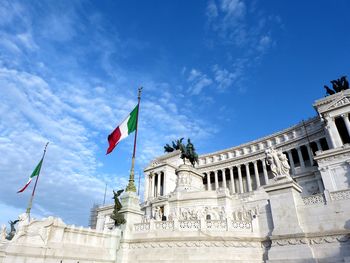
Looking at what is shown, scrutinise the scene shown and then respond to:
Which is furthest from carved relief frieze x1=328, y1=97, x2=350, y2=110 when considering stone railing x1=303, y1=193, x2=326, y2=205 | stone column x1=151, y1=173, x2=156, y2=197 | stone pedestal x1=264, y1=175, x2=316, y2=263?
stone column x1=151, y1=173, x2=156, y2=197

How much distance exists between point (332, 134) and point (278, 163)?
39.3 m

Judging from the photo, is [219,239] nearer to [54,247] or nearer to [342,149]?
[54,247]

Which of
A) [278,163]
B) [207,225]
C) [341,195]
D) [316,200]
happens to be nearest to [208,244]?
[207,225]

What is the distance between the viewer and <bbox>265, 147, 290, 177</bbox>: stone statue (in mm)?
17219

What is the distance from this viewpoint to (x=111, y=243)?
17.5m

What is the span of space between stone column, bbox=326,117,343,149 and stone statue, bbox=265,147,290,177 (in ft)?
124

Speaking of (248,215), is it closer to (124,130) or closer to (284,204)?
(284,204)

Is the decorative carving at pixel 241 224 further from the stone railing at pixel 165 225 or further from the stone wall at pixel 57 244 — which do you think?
the stone wall at pixel 57 244

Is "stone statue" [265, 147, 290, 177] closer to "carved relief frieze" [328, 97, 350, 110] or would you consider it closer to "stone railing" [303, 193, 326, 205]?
"stone railing" [303, 193, 326, 205]

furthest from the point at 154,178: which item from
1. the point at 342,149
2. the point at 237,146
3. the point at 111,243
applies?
the point at 111,243

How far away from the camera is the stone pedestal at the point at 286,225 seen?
46.7 feet

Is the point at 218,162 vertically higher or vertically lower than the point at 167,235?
higher

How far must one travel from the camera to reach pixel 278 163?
17.6 m

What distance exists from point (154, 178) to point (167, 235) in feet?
207
